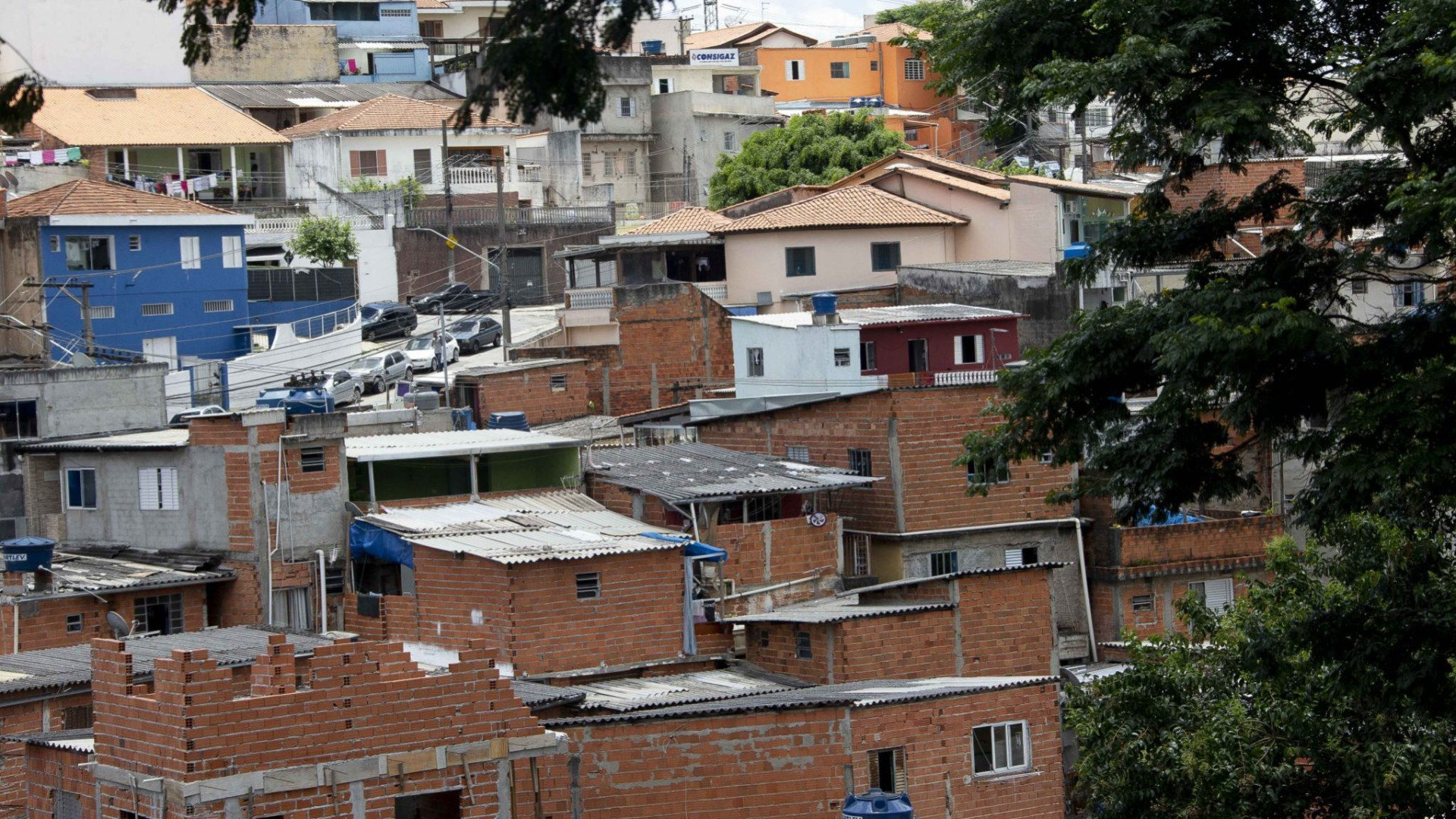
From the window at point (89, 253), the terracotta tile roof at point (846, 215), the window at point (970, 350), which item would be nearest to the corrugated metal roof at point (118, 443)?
the window at point (89, 253)

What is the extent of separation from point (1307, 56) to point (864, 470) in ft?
55.2

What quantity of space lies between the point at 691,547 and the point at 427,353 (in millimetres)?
20578

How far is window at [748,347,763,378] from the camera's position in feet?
123

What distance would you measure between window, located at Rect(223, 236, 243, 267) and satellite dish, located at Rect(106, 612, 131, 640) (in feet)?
62.3

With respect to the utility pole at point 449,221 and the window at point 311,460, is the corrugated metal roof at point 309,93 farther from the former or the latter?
the window at point 311,460

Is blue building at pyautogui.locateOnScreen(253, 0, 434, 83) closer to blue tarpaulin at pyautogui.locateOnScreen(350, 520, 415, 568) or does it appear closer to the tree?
the tree

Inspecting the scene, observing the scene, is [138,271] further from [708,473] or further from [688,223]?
[708,473]

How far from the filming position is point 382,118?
187 feet

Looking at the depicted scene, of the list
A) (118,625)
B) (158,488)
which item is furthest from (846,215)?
(118,625)

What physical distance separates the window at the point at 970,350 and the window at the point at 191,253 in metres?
17.1

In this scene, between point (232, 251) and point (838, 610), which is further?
point (232, 251)

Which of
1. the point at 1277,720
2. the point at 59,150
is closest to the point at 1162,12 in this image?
the point at 1277,720

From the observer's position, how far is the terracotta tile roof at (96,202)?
1610 inches

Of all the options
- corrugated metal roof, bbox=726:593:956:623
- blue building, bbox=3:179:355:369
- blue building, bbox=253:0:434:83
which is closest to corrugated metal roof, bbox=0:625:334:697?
corrugated metal roof, bbox=726:593:956:623
